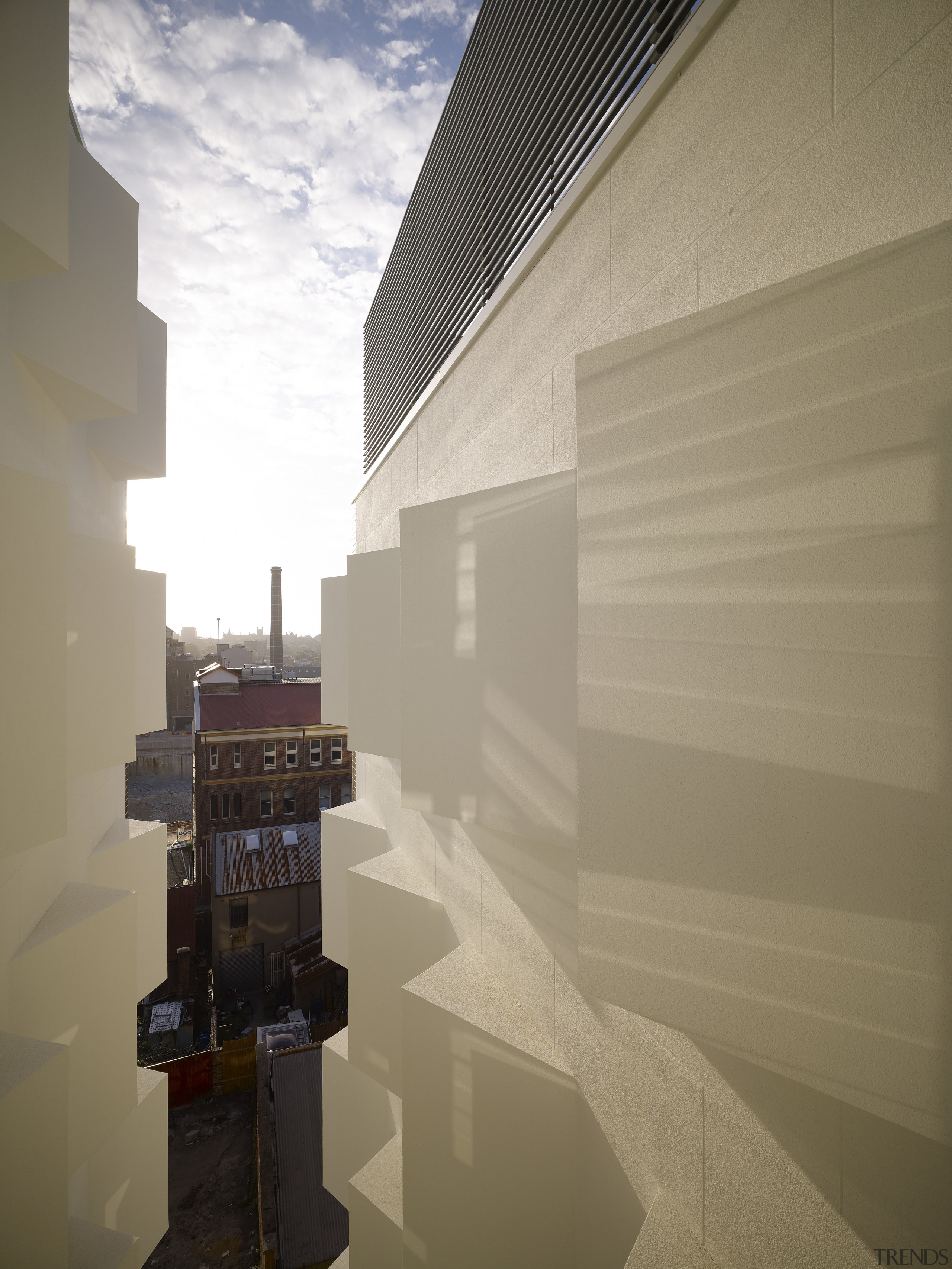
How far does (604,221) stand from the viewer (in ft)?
8.46

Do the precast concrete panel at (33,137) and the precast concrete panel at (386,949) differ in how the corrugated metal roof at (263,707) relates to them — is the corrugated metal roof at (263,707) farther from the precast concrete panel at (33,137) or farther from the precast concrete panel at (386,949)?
the precast concrete panel at (33,137)

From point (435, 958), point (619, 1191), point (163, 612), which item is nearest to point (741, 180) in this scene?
point (619, 1191)

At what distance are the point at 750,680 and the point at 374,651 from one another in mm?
3727

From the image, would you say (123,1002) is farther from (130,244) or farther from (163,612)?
(130,244)

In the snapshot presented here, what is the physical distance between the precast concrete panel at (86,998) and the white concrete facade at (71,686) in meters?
0.01

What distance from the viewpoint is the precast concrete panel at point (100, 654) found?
3.28 metres

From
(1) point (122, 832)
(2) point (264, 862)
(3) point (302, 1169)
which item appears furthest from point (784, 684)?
(2) point (264, 862)

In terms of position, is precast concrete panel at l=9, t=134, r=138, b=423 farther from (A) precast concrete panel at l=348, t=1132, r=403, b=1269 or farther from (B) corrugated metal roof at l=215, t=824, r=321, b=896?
(B) corrugated metal roof at l=215, t=824, r=321, b=896

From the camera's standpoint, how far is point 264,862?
15984mm

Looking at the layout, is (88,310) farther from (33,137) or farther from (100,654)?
(100,654)

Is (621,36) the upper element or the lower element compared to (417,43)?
lower

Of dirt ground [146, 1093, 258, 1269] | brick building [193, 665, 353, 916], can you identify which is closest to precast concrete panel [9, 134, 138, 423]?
dirt ground [146, 1093, 258, 1269]

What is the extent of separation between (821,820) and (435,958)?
13.5 feet

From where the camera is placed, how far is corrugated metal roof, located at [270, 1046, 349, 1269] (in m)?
7.76
